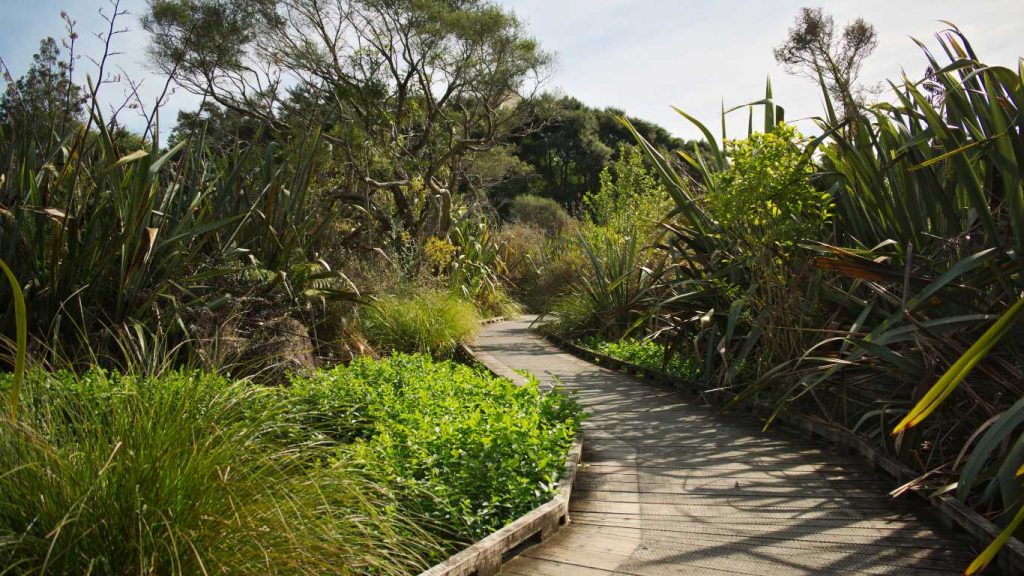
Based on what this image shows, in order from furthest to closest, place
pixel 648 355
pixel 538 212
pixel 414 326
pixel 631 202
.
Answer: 1. pixel 538 212
2. pixel 631 202
3. pixel 414 326
4. pixel 648 355

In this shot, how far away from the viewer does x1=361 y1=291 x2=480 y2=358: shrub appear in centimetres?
980

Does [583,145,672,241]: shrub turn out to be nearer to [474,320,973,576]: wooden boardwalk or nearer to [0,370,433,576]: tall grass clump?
[474,320,973,576]: wooden boardwalk

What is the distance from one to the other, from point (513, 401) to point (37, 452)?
3133mm

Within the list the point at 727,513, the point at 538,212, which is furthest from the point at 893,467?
the point at 538,212

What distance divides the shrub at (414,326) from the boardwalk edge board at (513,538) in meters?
5.84

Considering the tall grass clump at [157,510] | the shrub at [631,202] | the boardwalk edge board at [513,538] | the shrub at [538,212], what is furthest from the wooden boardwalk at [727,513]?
the shrub at [538,212]

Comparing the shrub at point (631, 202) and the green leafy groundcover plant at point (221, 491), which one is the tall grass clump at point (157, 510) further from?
the shrub at point (631, 202)

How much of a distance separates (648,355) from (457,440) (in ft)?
16.4

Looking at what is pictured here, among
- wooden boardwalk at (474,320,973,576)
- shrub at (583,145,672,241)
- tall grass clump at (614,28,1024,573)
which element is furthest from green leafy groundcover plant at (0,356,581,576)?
shrub at (583,145,672,241)

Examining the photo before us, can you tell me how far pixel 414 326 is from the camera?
32.7 ft

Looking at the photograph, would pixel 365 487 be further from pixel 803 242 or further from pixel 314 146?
pixel 314 146

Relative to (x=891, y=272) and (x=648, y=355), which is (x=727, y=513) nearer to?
(x=891, y=272)

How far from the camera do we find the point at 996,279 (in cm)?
361

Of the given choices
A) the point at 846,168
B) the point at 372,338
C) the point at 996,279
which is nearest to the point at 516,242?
the point at 372,338
